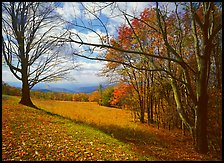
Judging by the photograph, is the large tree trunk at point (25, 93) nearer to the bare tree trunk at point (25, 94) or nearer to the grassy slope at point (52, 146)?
the bare tree trunk at point (25, 94)

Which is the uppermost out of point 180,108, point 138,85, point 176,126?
point 138,85

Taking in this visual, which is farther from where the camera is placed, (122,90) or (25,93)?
(122,90)

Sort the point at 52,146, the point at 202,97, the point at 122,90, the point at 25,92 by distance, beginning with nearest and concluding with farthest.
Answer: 1. the point at 52,146
2. the point at 202,97
3. the point at 25,92
4. the point at 122,90

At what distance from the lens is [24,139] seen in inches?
238

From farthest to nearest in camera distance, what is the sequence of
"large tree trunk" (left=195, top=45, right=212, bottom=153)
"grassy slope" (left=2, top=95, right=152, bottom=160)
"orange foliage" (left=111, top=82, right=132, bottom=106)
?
"orange foliage" (left=111, top=82, right=132, bottom=106)
"large tree trunk" (left=195, top=45, right=212, bottom=153)
"grassy slope" (left=2, top=95, right=152, bottom=160)

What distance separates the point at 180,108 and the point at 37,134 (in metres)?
6.12

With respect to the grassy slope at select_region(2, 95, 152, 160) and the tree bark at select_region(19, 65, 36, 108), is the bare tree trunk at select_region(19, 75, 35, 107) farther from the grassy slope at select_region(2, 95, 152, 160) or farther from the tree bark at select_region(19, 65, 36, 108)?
the grassy slope at select_region(2, 95, 152, 160)

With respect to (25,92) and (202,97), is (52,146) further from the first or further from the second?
(25,92)

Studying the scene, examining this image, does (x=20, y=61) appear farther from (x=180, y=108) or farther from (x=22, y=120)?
(x=180, y=108)

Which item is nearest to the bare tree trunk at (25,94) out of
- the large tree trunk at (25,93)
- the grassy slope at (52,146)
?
the large tree trunk at (25,93)

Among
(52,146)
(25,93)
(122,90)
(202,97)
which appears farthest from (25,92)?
(202,97)

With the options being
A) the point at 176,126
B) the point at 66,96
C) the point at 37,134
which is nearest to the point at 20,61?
the point at 37,134

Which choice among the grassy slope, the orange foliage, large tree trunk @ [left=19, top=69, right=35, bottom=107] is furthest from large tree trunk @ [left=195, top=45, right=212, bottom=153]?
large tree trunk @ [left=19, top=69, right=35, bottom=107]

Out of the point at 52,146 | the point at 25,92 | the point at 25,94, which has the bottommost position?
the point at 52,146
